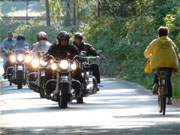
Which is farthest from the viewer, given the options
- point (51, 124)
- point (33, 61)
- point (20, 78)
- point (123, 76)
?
point (123, 76)

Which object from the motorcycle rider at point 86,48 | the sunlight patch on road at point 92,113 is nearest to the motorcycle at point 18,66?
the sunlight patch on road at point 92,113

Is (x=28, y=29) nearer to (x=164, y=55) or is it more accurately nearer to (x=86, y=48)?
(x=86, y=48)

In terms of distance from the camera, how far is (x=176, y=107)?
73.4 ft

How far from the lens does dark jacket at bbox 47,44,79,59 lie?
23.3m

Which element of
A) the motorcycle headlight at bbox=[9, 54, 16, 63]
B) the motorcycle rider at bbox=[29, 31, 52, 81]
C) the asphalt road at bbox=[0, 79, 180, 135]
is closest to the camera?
the asphalt road at bbox=[0, 79, 180, 135]

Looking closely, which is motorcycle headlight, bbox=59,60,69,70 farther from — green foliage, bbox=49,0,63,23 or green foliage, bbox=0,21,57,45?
green foliage, bbox=49,0,63,23

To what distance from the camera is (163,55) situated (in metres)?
20.8

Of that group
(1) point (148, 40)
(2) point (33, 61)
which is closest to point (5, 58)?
(2) point (33, 61)

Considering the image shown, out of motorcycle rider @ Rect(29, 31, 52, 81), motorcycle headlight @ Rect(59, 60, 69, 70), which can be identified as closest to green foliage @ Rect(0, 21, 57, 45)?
motorcycle rider @ Rect(29, 31, 52, 81)

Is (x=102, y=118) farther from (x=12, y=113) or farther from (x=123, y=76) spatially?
(x=123, y=76)

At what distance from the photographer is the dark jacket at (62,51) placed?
23.3 m

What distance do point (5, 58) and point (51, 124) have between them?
55.1 ft

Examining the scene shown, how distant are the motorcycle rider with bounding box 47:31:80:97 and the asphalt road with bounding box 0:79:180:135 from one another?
118 cm

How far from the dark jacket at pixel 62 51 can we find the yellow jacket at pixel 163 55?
289 centimetres
